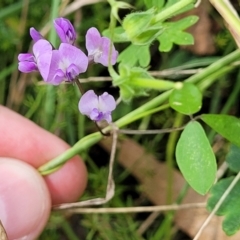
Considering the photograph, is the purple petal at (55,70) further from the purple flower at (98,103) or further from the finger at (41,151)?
the finger at (41,151)

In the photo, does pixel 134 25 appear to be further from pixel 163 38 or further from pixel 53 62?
pixel 163 38

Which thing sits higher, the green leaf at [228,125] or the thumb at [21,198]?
the green leaf at [228,125]

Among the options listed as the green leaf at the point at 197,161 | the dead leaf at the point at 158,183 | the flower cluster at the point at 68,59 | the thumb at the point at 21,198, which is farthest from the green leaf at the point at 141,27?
the dead leaf at the point at 158,183

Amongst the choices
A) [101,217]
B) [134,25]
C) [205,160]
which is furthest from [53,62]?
[101,217]

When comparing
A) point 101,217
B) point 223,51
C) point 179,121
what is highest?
point 223,51

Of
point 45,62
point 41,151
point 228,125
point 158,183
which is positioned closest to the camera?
point 45,62

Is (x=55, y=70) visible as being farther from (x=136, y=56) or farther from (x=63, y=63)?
(x=136, y=56)

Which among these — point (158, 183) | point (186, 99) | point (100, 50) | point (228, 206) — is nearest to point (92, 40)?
point (100, 50)
